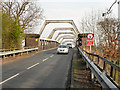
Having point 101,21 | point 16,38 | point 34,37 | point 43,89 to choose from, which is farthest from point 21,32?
point 43,89

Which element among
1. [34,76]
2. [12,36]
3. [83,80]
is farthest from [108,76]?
[12,36]

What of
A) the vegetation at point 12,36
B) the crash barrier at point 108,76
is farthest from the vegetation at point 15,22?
the crash barrier at point 108,76

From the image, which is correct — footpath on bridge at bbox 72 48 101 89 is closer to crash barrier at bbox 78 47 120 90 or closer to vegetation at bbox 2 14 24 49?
crash barrier at bbox 78 47 120 90

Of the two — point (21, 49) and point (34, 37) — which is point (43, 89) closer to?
point (21, 49)

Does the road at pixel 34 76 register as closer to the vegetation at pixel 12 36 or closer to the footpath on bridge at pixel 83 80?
the footpath on bridge at pixel 83 80

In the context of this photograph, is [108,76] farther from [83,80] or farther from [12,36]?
[12,36]

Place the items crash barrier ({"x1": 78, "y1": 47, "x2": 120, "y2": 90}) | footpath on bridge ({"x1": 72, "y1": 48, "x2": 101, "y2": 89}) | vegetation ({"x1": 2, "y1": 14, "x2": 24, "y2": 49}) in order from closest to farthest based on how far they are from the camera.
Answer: crash barrier ({"x1": 78, "y1": 47, "x2": 120, "y2": 90}) → footpath on bridge ({"x1": 72, "y1": 48, "x2": 101, "y2": 89}) → vegetation ({"x1": 2, "y1": 14, "x2": 24, "y2": 49})

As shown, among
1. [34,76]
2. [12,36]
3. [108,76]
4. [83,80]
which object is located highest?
[12,36]

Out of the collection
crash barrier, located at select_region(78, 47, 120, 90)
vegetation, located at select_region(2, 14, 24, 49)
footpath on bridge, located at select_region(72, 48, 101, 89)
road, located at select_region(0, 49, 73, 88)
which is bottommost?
road, located at select_region(0, 49, 73, 88)

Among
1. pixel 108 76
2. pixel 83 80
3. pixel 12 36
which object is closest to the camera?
pixel 108 76

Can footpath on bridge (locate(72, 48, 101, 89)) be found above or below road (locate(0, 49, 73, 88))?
above

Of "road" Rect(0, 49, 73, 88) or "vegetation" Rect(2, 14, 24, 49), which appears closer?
"road" Rect(0, 49, 73, 88)

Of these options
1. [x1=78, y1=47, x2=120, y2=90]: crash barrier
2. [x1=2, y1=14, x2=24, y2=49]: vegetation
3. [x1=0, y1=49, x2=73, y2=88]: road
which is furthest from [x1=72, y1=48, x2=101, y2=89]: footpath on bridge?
[x1=2, y1=14, x2=24, y2=49]: vegetation

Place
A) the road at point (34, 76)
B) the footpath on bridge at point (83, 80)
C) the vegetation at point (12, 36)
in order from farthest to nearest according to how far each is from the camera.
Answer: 1. the vegetation at point (12, 36)
2. the road at point (34, 76)
3. the footpath on bridge at point (83, 80)
